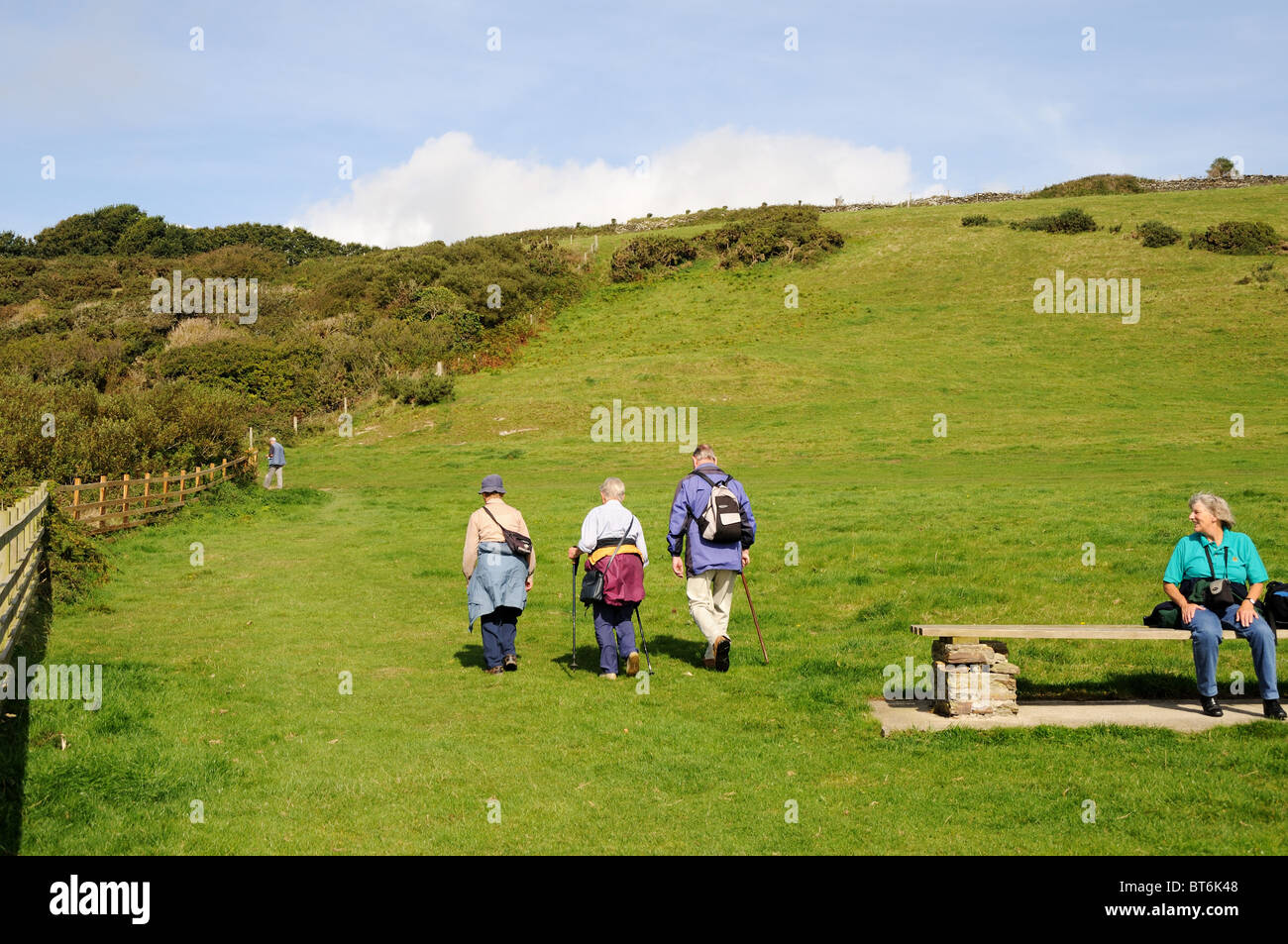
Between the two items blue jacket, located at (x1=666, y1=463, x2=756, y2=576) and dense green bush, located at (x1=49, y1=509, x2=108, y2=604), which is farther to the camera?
dense green bush, located at (x1=49, y1=509, x2=108, y2=604)

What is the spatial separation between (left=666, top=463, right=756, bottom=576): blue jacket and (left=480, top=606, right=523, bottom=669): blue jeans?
2.09 m

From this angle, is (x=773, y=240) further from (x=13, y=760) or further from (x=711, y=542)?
(x=13, y=760)

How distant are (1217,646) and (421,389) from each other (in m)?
46.0

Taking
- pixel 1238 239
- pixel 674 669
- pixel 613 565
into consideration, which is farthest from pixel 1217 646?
pixel 1238 239

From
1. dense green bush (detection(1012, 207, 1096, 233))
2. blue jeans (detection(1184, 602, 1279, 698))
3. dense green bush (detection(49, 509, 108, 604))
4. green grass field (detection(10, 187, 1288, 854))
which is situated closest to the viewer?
green grass field (detection(10, 187, 1288, 854))

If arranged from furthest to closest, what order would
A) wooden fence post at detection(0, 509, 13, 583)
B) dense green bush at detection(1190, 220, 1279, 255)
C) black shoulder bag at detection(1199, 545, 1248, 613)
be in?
dense green bush at detection(1190, 220, 1279, 255) → wooden fence post at detection(0, 509, 13, 583) → black shoulder bag at detection(1199, 545, 1248, 613)

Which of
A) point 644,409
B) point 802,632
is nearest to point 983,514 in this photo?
point 802,632

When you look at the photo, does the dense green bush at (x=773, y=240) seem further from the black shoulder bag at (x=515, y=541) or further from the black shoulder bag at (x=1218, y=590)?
the black shoulder bag at (x=1218, y=590)

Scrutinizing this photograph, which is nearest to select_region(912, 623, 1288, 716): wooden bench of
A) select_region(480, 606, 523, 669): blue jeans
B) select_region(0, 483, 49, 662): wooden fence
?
select_region(480, 606, 523, 669): blue jeans

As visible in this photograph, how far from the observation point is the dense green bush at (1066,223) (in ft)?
237

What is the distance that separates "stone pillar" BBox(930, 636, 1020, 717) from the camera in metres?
9.01

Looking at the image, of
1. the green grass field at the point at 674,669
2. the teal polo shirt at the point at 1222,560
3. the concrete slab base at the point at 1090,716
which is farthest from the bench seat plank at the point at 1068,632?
the green grass field at the point at 674,669

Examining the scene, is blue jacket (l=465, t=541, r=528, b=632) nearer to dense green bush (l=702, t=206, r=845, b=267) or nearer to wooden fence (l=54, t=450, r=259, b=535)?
wooden fence (l=54, t=450, r=259, b=535)

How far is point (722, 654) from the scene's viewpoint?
11.5 meters
